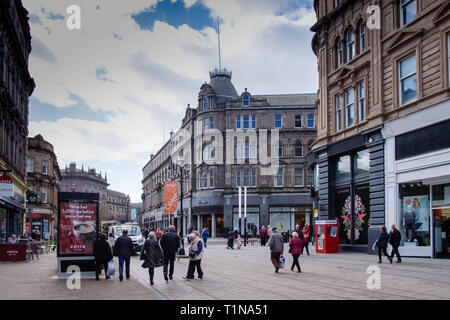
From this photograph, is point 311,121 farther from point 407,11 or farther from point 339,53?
point 407,11

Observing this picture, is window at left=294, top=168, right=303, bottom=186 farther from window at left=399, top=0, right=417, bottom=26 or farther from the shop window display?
window at left=399, top=0, right=417, bottom=26

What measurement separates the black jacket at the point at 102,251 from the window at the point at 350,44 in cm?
1883

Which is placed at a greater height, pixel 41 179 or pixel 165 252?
pixel 41 179

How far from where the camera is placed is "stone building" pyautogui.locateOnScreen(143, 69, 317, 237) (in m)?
64.1

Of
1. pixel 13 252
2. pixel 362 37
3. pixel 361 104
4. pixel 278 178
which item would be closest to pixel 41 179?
pixel 278 178

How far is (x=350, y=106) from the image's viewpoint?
99.7 feet

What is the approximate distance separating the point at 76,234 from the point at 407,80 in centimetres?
1625

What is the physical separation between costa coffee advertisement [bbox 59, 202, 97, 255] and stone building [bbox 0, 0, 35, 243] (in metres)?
7.92

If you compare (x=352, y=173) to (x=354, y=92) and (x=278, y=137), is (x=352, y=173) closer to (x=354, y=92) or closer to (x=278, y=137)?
(x=354, y=92)

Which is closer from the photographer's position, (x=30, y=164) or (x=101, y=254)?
(x=101, y=254)

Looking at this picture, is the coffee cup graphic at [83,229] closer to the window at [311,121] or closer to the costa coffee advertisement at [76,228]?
the costa coffee advertisement at [76,228]

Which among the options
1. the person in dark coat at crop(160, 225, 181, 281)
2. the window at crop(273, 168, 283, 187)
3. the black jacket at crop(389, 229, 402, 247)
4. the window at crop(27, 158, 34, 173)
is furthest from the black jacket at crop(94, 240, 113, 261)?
the window at crop(27, 158, 34, 173)
